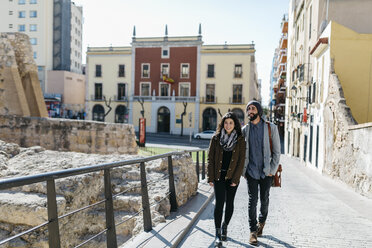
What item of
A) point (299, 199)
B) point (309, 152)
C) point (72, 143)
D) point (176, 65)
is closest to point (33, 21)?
point (176, 65)

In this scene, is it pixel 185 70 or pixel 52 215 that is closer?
pixel 52 215

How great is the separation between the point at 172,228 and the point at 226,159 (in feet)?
4.08

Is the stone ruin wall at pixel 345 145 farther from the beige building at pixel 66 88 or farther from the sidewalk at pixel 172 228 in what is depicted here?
the beige building at pixel 66 88

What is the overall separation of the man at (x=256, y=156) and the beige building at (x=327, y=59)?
34.4 ft

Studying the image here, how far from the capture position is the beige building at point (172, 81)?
41.3 metres

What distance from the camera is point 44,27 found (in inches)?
2069

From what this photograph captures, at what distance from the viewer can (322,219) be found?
5262 millimetres

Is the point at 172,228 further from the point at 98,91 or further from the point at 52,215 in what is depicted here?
the point at 98,91

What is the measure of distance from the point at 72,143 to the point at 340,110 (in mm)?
11945

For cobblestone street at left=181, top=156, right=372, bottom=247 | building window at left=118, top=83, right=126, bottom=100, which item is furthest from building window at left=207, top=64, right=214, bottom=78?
cobblestone street at left=181, top=156, right=372, bottom=247

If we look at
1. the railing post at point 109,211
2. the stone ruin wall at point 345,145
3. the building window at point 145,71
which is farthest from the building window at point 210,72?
the railing post at point 109,211

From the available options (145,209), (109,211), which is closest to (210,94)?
(145,209)

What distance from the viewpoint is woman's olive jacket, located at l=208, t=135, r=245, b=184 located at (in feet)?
12.2

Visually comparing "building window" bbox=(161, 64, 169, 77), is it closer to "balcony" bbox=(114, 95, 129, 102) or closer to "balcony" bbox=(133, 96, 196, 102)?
"balcony" bbox=(133, 96, 196, 102)
